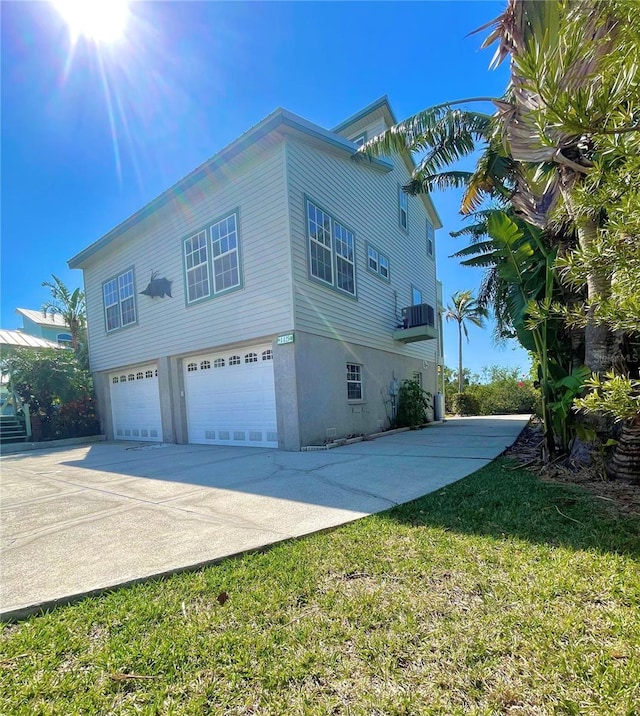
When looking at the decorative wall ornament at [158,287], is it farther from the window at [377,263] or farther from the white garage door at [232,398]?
the window at [377,263]

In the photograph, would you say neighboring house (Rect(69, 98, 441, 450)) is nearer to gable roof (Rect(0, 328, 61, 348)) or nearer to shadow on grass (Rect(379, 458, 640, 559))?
shadow on grass (Rect(379, 458, 640, 559))

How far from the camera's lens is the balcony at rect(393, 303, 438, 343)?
41.0 feet

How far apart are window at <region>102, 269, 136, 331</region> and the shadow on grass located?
12.0 m

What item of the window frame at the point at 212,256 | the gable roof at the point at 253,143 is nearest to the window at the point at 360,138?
the gable roof at the point at 253,143

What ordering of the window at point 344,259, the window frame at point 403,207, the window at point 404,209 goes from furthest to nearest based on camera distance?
the window at point 404,209, the window frame at point 403,207, the window at point 344,259

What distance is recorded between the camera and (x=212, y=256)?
9.89 metres

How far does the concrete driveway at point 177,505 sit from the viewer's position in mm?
2740

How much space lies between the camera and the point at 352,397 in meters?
10.3

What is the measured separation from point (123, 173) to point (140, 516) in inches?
411

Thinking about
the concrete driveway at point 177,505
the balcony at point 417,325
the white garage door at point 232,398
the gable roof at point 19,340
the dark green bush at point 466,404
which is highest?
the gable roof at point 19,340

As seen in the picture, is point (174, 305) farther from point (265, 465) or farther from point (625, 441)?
point (625, 441)

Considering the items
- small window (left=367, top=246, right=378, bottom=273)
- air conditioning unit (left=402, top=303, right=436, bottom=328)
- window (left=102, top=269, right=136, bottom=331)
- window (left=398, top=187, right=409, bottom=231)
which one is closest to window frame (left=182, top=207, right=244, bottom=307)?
window (left=102, top=269, right=136, bottom=331)

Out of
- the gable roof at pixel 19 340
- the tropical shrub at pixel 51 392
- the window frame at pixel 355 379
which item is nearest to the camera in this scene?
the window frame at pixel 355 379

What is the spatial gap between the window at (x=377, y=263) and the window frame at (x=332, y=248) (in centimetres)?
96
